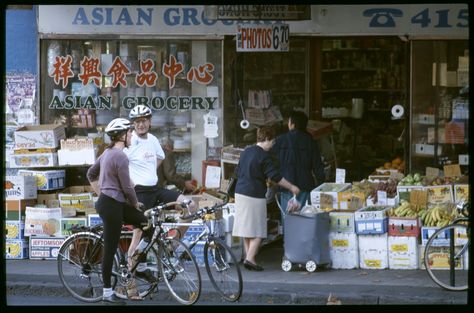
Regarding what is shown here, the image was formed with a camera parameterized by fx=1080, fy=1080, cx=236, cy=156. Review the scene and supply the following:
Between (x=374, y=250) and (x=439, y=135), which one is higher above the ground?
(x=439, y=135)

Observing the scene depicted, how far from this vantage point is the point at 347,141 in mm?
16453

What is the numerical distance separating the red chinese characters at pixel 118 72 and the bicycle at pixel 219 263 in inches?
160

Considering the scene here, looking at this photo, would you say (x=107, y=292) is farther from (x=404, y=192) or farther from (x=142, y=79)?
(x=142, y=79)

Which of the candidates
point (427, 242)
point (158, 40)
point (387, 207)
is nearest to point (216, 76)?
point (158, 40)

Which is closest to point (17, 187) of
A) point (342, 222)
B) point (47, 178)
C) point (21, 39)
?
point (47, 178)

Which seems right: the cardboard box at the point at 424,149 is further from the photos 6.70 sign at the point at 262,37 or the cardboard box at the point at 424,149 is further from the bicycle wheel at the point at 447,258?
the bicycle wheel at the point at 447,258

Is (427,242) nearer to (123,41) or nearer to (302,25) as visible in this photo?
(302,25)

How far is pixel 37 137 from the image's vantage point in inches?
570

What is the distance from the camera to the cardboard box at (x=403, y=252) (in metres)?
13.0

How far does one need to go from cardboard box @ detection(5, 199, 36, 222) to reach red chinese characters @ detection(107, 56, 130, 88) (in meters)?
2.18

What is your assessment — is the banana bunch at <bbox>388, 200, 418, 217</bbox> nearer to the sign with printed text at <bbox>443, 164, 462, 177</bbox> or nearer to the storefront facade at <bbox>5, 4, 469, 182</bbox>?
the sign with printed text at <bbox>443, 164, 462, 177</bbox>

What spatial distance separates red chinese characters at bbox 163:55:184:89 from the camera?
15.0 meters

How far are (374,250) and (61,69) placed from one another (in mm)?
5085

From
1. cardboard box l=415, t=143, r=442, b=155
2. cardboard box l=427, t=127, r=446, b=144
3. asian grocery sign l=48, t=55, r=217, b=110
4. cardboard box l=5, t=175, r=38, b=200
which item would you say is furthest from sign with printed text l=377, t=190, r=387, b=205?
cardboard box l=5, t=175, r=38, b=200
